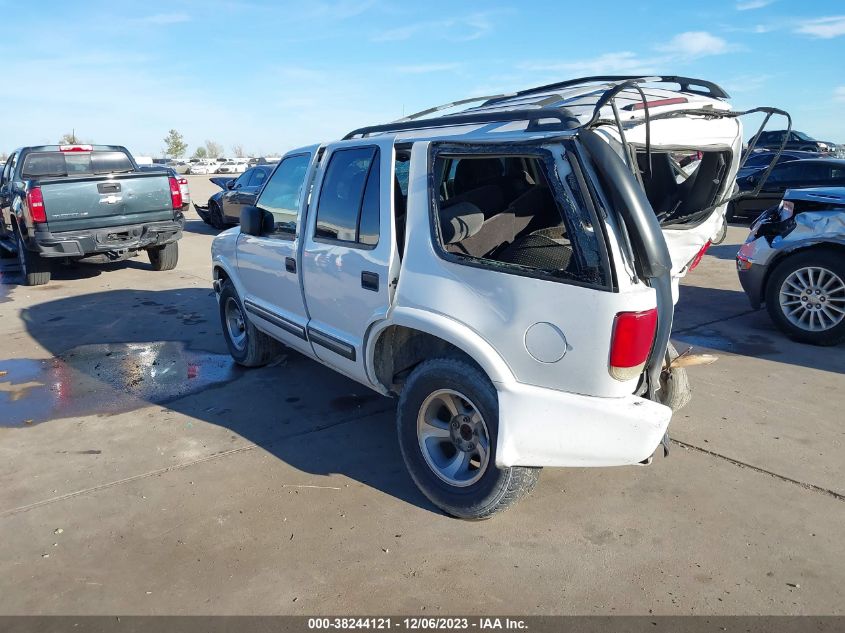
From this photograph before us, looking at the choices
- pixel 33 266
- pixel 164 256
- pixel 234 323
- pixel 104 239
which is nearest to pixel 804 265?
pixel 234 323

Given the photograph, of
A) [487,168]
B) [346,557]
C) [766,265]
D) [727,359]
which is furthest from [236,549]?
[766,265]

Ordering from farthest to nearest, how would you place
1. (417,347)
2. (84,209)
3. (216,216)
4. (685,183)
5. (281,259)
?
(216,216) → (84,209) → (281,259) → (685,183) → (417,347)

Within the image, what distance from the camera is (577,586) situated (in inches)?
112

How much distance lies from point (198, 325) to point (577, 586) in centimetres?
565

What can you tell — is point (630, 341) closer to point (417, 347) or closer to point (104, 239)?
point (417, 347)

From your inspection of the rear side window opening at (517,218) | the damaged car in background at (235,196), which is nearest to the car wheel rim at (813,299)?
the rear side window opening at (517,218)

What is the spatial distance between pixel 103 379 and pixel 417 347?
3.38 meters

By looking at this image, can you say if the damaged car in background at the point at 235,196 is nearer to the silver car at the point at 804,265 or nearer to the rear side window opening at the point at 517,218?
the silver car at the point at 804,265

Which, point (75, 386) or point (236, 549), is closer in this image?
point (236, 549)

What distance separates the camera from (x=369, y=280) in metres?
3.63

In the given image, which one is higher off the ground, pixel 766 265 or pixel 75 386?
pixel 766 265

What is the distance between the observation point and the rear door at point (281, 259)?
444 centimetres
